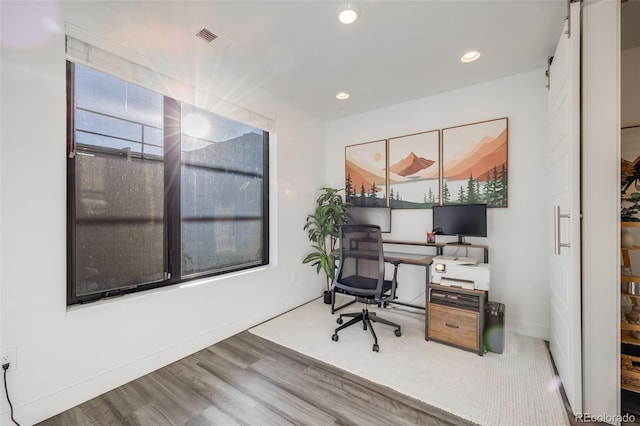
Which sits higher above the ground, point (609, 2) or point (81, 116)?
point (609, 2)

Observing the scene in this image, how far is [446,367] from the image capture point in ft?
7.00

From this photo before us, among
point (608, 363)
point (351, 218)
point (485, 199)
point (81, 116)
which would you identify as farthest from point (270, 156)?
point (608, 363)

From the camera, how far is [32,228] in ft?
5.17

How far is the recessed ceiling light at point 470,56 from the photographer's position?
2.34 m

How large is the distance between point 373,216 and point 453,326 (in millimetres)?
1547

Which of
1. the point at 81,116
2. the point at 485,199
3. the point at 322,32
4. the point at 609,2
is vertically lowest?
the point at 485,199

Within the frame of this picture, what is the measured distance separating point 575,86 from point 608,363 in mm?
1647

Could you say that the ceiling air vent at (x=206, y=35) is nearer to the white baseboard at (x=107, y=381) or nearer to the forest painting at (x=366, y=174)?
the forest painting at (x=366, y=174)

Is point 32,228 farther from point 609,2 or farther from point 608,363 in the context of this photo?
point 609,2

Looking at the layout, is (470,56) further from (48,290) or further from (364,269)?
(48,290)

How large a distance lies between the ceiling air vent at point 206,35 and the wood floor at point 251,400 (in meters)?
2.65

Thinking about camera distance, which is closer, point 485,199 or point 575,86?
point 575,86

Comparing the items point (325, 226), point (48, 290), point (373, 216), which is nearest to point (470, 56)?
point (373, 216)

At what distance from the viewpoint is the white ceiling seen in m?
1.82
